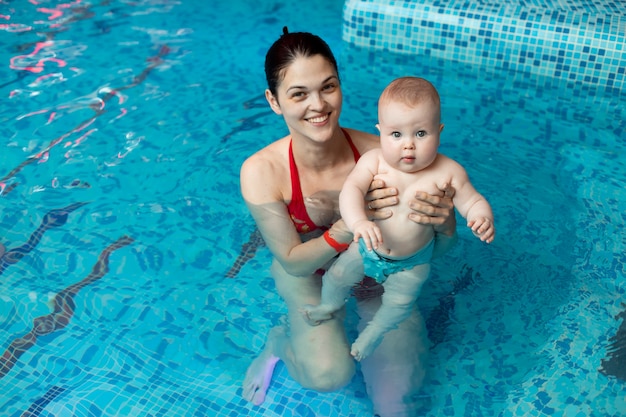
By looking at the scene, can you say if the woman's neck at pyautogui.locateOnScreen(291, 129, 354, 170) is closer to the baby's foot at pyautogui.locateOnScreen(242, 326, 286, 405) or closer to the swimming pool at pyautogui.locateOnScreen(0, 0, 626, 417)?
the swimming pool at pyautogui.locateOnScreen(0, 0, 626, 417)

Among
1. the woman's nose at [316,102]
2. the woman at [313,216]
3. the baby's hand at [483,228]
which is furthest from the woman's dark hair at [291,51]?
the baby's hand at [483,228]

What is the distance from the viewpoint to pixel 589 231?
4.32 m

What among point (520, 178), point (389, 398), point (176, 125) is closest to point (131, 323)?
point (389, 398)

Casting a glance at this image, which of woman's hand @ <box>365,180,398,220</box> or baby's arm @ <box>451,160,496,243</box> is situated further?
woman's hand @ <box>365,180,398,220</box>

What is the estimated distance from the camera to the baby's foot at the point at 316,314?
3283 mm

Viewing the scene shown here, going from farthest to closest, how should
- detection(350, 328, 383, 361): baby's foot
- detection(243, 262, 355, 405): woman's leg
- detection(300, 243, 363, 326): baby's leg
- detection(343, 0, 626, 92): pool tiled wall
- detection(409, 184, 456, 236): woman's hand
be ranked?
detection(343, 0, 626, 92): pool tiled wall < detection(243, 262, 355, 405): woman's leg < detection(350, 328, 383, 361): baby's foot < detection(300, 243, 363, 326): baby's leg < detection(409, 184, 456, 236): woman's hand

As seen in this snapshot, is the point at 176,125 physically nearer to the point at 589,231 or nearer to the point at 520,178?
the point at 520,178

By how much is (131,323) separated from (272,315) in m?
0.78

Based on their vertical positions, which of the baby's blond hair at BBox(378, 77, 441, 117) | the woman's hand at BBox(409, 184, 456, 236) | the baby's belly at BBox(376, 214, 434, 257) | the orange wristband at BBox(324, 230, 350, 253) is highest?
the baby's blond hair at BBox(378, 77, 441, 117)

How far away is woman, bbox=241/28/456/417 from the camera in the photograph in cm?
296

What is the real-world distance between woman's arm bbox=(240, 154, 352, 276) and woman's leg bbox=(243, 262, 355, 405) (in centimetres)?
21

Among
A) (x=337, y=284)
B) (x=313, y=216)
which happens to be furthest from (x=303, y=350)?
(x=313, y=216)

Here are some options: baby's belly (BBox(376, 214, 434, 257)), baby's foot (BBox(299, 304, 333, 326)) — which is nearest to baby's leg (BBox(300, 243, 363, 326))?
baby's foot (BBox(299, 304, 333, 326))

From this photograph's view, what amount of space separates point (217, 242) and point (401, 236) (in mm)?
1732
